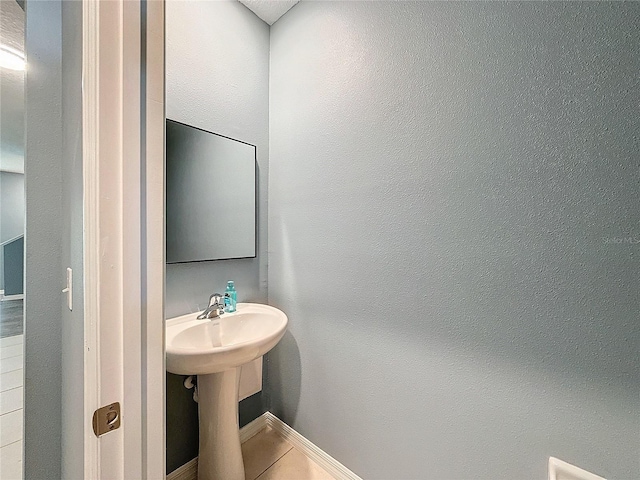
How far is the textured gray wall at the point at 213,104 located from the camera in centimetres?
122

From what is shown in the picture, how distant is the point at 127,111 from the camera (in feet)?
1.57

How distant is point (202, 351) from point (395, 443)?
2.93ft

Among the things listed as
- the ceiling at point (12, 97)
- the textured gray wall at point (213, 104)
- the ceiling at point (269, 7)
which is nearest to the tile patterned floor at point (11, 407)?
the textured gray wall at point (213, 104)

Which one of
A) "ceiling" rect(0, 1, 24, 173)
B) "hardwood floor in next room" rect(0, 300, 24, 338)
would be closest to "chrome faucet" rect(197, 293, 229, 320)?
"hardwood floor in next room" rect(0, 300, 24, 338)

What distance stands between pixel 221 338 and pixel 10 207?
3.30ft

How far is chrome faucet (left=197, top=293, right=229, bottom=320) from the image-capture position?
49.2 inches

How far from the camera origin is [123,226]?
477 mm

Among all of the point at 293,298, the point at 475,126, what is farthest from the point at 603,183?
the point at 293,298

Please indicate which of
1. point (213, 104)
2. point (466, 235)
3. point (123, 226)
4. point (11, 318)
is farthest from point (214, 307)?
point (466, 235)

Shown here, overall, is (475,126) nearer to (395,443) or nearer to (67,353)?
(395,443)

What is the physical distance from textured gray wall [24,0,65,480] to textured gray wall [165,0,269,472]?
381 mm

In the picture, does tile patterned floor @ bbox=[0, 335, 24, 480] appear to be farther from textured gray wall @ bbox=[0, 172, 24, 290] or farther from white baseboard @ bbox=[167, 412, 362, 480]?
white baseboard @ bbox=[167, 412, 362, 480]

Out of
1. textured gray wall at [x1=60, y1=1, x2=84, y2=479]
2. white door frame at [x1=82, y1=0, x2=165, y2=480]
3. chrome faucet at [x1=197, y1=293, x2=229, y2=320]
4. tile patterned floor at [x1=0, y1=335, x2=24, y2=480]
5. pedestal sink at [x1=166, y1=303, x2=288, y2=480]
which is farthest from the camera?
chrome faucet at [x1=197, y1=293, x2=229, y2=320]

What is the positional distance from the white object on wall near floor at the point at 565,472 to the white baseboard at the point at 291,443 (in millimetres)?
803
